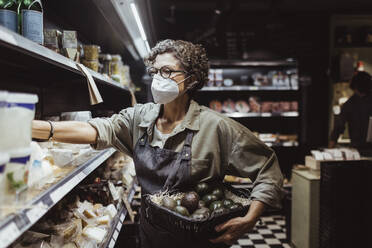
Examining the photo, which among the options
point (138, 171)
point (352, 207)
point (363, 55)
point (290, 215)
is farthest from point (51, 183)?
point (363, 55)

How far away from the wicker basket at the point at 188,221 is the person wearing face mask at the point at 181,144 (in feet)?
0.54

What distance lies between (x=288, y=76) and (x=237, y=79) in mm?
920

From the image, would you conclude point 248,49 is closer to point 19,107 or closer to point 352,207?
point 352,207

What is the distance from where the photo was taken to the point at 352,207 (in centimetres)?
321

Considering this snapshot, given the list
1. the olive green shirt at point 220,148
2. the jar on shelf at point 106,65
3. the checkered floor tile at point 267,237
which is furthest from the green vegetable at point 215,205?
the checkered floor tile at point 267,237

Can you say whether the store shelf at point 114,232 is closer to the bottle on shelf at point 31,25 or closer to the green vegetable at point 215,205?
the green vegetable at point 215,205

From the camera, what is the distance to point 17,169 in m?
0.90

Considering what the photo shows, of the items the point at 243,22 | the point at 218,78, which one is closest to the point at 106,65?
the point at 218,78

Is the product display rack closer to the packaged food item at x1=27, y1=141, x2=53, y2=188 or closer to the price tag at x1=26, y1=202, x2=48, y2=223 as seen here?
the packaged food item at x1=27, y1=141, x2=53, y2=188

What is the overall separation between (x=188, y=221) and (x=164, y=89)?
2.45 feet

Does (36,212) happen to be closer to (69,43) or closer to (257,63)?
(69,43)

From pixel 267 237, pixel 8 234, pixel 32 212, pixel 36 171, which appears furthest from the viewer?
pixel 267 237

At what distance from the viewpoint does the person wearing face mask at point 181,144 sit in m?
1.70

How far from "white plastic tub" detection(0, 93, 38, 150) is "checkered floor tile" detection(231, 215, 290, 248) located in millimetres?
3703
